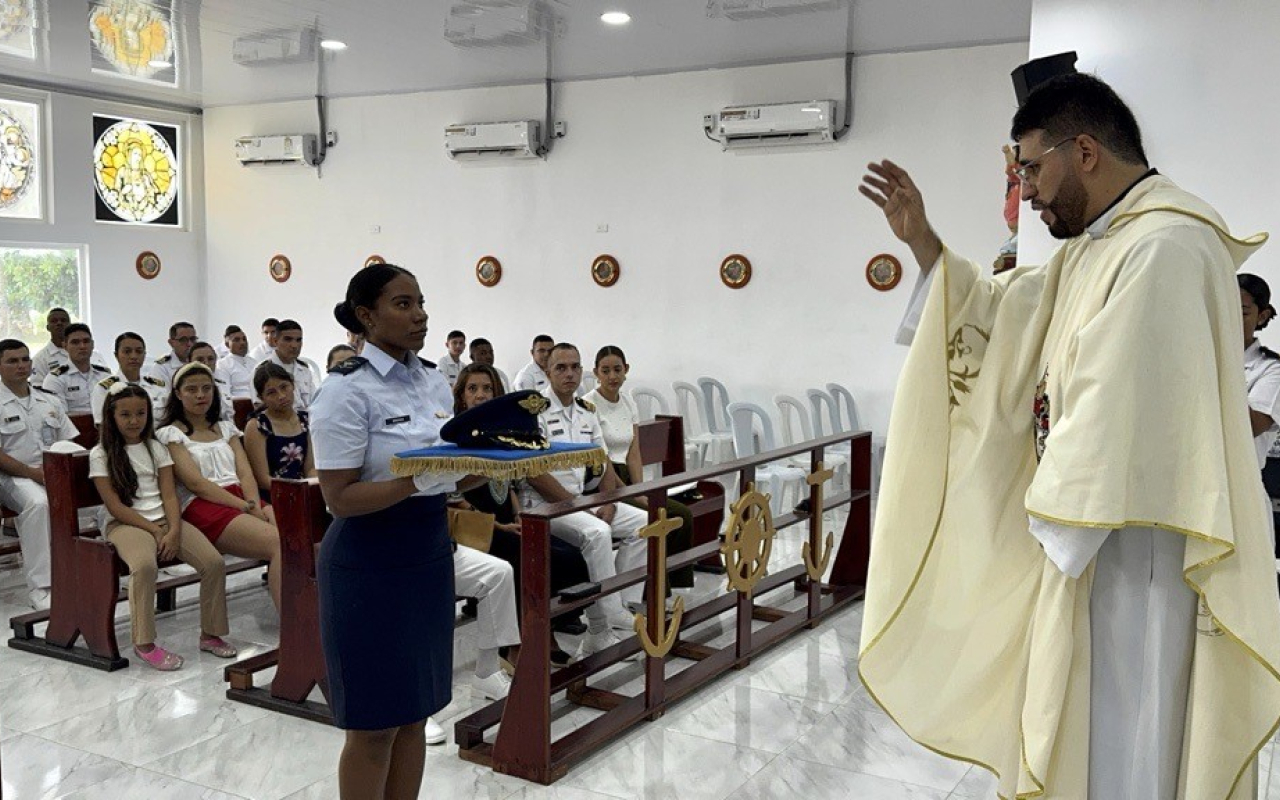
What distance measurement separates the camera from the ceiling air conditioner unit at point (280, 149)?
1097 centimetres

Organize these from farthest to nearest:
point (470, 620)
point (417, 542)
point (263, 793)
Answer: point (470, 620), point (263, 793), point (417, 542)

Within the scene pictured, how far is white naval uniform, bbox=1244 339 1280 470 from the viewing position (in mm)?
3631

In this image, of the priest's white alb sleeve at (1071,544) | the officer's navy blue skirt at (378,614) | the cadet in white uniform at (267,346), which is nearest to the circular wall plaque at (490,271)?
the cadet in white uniform at (267,346)

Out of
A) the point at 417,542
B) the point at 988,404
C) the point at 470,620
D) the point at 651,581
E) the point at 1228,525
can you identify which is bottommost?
the point at 470,620

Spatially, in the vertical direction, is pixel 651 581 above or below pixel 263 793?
above

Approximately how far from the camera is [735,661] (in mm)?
4559

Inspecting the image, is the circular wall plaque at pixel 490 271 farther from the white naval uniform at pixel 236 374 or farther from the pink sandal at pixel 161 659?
the pink sandal at pixel 161 659

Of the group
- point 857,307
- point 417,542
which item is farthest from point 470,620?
point 857,307

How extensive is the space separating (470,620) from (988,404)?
353cm

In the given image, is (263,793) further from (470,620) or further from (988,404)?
(988,404)

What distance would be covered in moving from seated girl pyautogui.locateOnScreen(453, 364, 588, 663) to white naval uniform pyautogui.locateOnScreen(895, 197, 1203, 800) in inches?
108

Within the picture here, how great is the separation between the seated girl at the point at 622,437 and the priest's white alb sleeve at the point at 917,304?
3104 mm

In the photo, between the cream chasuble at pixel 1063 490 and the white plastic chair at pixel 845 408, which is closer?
the cream chasuble at pixel 1063 490

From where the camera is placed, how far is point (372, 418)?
2.57 meters
